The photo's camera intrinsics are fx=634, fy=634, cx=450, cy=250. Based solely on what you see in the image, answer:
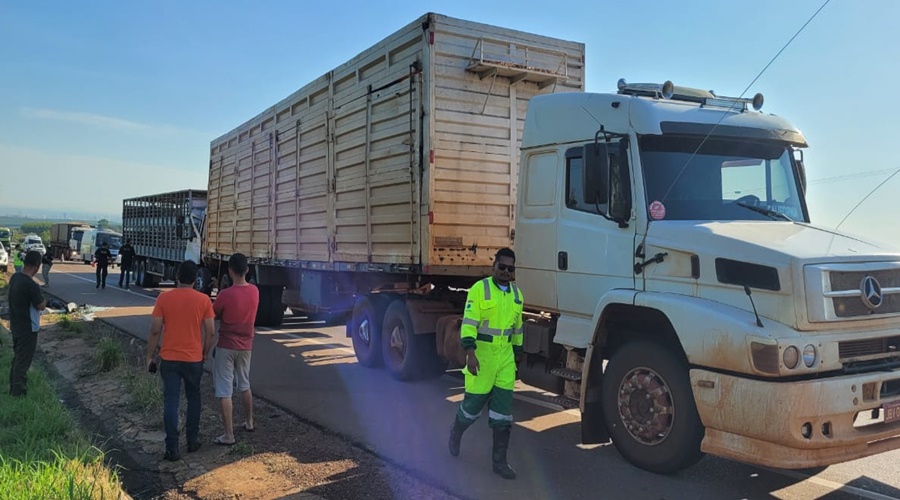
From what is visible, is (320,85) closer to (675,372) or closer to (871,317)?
(675,372)

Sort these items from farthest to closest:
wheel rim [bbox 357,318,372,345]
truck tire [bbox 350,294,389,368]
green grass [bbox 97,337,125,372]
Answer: wheel rim [bbox 357,318,372,345]
truck tire [bbox 350,294,389,368]
green grass [bbox 97,337,125,372]

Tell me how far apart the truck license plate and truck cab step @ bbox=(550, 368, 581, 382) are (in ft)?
6.77

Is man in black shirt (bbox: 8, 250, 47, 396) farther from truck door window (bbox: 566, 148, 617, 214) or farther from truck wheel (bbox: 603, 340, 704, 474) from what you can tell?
truck wheel (bbox: 603, 340, 704, 474)

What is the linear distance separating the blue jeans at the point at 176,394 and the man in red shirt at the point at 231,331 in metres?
0.22

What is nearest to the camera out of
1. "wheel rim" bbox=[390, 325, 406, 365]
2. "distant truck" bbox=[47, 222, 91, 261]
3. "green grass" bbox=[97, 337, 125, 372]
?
"wheel rim" bbox=[390, 325, 406, 365]

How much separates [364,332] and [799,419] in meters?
6.17

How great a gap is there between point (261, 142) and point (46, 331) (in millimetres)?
5410

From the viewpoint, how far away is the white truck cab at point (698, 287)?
12.7ft

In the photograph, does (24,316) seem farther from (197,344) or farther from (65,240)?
(65,240)

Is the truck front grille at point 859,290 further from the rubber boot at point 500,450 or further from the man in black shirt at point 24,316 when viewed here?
the man in black shirt at point 24,316

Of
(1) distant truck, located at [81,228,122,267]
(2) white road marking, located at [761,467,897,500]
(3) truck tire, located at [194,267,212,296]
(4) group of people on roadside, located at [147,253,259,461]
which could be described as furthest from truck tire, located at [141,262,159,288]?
(2) white road marking, located at [761,467,897,500]

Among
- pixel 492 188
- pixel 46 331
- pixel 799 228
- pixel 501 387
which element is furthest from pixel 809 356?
pixel 46 331

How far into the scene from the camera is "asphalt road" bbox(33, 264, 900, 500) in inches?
173

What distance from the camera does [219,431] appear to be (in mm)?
5758
